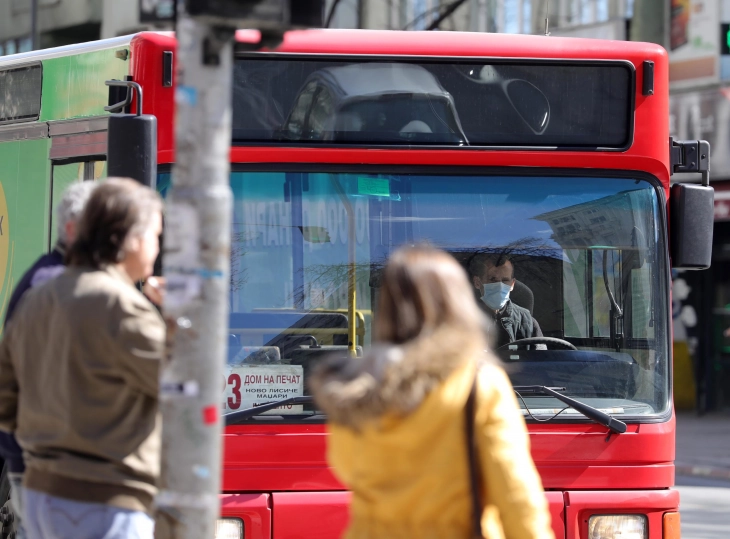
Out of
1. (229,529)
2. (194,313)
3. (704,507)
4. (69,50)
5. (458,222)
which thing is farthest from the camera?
(704,507)

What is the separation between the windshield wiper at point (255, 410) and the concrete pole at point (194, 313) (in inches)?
60.5

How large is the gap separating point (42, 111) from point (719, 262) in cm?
1442

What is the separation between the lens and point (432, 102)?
494 centimetres

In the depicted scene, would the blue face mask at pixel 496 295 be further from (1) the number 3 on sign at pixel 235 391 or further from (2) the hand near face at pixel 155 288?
(2) the hand near face at pixel 155 288

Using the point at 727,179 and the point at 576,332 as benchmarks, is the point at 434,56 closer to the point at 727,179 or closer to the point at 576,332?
the point at 576,332

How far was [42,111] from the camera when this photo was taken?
5410mm

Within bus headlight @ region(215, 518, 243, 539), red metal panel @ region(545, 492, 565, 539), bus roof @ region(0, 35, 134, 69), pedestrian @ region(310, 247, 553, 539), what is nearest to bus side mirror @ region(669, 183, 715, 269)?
red metal panel @ region(545, 492, 565, 539)

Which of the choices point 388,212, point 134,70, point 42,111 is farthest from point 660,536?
point 42,111

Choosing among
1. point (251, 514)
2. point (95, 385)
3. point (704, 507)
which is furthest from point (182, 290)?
point (704, 507)

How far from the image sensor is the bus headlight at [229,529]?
180 inches

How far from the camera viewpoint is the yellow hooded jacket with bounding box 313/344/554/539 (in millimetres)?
2609

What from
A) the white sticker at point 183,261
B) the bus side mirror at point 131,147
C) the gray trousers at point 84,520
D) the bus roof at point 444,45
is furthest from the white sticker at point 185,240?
the bus roof at point 444,45

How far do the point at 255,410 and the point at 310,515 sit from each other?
1.52ft

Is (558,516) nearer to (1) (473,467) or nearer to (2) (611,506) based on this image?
(2) (611,506)
